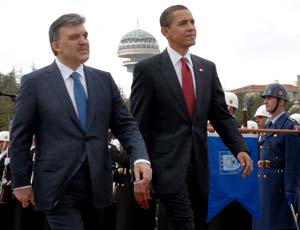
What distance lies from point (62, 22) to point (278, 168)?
6022 mm

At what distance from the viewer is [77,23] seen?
17.3ft

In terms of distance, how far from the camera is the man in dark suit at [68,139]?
5.01m

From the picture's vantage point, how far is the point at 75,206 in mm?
5035

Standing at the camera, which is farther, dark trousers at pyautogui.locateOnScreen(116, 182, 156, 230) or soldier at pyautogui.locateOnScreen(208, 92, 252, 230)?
dark trousers at pyautogui.locateOnScreen(116, 182, 156, 230)

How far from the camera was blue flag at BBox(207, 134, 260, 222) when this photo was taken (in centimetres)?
924

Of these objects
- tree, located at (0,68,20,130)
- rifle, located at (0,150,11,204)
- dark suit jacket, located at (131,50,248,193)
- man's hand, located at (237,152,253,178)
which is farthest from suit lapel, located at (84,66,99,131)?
tree, located at (0,68,20,130)

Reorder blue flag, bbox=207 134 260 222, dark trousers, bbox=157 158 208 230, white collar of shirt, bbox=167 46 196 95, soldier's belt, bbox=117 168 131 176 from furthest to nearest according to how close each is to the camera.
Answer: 1. soldier's belt, bbox=117 168 131 176
2. blue flag, bbox=207 134 260 222
3. white collar of shirt, bbox=167 46 196 95
4. dark trousers, bbox=157 158 208 230

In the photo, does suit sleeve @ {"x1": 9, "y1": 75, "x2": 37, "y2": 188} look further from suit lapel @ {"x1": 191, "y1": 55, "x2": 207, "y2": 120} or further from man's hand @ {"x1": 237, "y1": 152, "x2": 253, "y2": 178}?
man's hand @ {"x1": 237, "y1": 152, "x2": 253, "y2": 178}

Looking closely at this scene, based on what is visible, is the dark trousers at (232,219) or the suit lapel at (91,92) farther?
the dark trousers at (232,219)

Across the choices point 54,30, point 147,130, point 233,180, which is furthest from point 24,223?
point 54,30

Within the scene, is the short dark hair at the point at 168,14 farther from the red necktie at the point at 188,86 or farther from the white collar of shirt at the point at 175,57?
the red necktie at the point at 188,86

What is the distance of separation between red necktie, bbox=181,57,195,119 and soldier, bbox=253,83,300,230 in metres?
4.48

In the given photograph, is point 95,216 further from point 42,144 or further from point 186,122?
point 186,122

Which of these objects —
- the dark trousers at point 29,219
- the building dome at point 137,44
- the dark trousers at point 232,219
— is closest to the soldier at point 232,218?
the dark trousers at point 232,219
